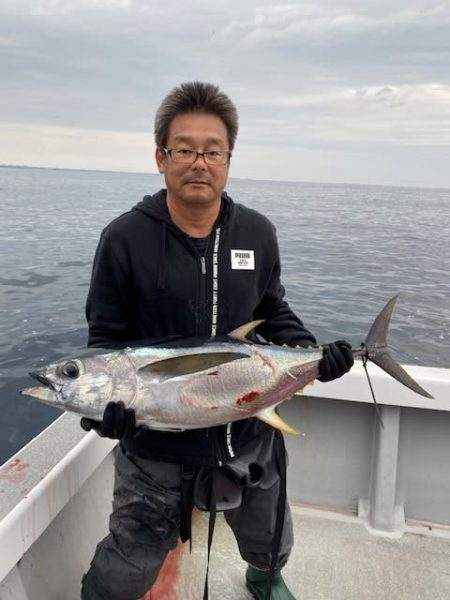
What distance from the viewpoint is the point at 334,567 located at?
344 centimetres

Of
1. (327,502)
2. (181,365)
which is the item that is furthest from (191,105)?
(327,502)

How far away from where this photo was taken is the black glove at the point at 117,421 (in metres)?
2.04

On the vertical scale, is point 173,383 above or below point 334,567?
above

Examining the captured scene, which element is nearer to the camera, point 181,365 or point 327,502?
point 181,365

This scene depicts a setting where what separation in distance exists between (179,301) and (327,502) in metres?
2.44

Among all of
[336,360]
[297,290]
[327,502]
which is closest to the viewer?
[336,360]

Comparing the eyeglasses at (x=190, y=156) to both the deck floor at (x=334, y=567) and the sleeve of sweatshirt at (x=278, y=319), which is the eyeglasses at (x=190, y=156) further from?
the deck floor at (x=334, y=567)

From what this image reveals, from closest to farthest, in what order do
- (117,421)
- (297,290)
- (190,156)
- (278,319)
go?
(117,421) < (190,156) < (278,319) < (297,290)

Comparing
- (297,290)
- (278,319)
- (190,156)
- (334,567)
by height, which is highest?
(190,156)

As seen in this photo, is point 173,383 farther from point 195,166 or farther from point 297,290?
point 297,290

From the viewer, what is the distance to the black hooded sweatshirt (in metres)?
2.32

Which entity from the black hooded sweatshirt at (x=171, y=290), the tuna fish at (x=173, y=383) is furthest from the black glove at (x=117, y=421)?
the black hooded sweatshirt at (x=171, y=290)

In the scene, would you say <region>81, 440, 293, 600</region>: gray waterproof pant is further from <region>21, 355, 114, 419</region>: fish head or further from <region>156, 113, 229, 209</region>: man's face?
<region>156, 113, 229, 209</region>: man's face

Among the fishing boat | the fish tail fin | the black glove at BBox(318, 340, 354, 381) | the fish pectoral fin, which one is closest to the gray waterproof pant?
the fishing boat
